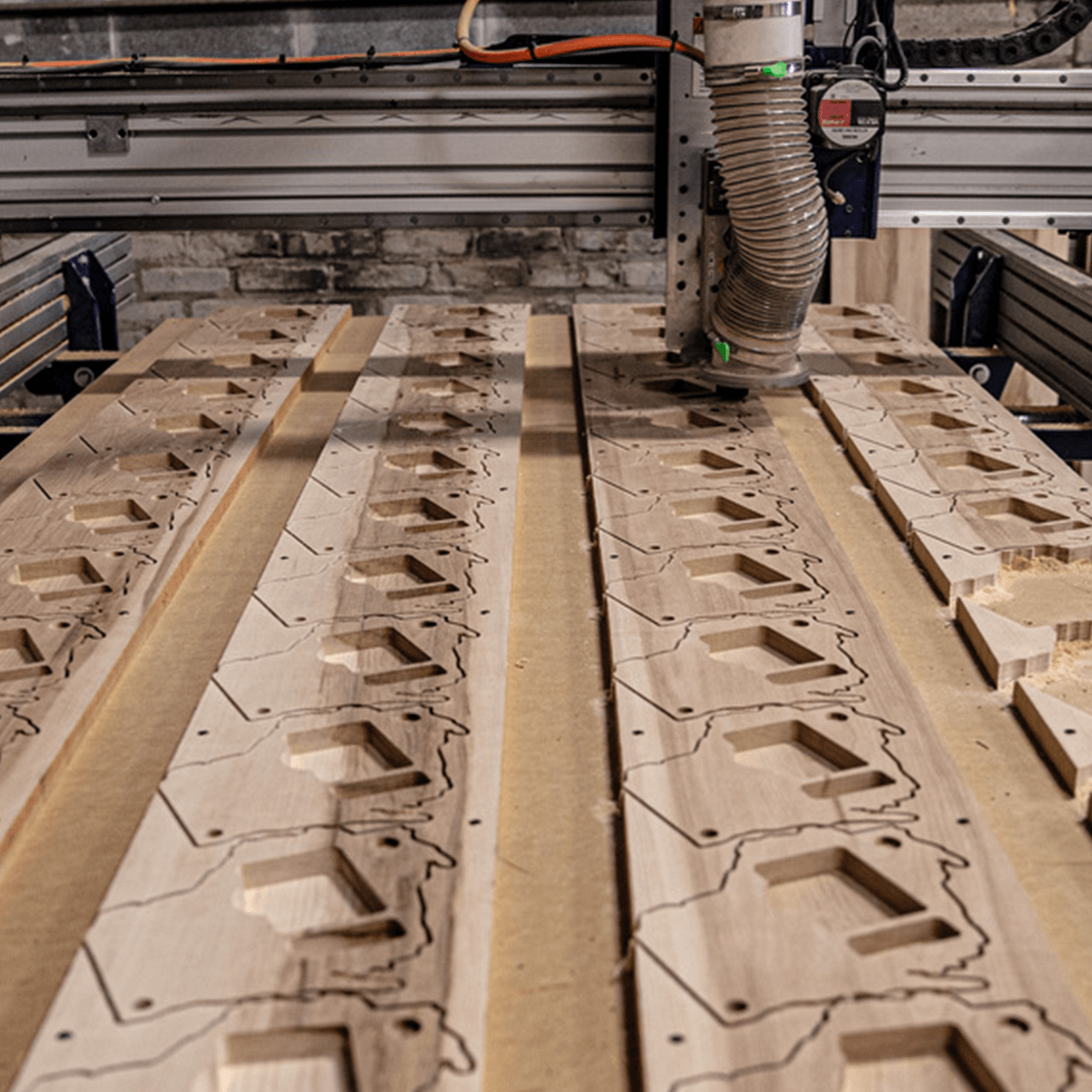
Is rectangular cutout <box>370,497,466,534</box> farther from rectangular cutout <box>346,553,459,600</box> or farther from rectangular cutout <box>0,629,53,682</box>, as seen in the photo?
rectangular cutout <box>0,629,53,682</box>

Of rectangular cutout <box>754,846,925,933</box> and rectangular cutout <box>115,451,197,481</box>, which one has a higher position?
rectangular cutout <box>115,451,197,481</box>

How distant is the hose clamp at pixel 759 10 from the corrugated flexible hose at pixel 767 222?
0.30 feet

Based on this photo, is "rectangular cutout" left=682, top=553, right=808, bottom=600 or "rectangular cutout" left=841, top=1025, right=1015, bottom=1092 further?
"rectangular cutout" left=682, top=553, right=808, bottom=600

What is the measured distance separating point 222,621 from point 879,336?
1.69 m

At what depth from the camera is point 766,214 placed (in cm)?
207

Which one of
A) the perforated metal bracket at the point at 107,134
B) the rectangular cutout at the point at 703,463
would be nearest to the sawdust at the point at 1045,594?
the rectangular cutout at the point at 703,463

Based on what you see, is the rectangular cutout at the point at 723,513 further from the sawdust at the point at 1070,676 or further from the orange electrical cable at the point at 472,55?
the orange electrical cable at the point at 472,55

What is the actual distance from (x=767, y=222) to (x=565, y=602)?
33.4 inches

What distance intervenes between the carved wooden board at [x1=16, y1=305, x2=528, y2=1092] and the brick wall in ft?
10.5

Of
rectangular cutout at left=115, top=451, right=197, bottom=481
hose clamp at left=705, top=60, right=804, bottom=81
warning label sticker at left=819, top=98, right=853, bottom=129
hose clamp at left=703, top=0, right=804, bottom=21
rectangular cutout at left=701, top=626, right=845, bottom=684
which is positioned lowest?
rectangular cutout at left=701, top=626, right=845, bottom=684

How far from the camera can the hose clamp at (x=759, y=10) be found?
196 centimetres

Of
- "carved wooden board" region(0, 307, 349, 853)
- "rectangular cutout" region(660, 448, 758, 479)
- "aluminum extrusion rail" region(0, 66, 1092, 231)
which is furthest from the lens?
"aluminum extrusion rail" region(0, 66, 1092, 231)

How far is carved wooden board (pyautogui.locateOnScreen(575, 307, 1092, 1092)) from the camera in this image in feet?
2.76

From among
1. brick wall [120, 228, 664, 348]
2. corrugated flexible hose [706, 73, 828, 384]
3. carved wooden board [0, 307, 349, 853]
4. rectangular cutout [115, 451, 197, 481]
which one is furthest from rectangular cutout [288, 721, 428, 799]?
brick wall [120, 228, 664, 348]
